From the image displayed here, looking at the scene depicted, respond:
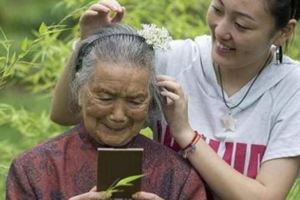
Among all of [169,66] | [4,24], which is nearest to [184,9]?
[169,66]

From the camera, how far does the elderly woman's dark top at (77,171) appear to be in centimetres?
396

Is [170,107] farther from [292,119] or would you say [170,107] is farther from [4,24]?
[4,24]

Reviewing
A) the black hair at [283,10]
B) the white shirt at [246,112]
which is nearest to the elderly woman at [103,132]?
the white shirt at [246,112]

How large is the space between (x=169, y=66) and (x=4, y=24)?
5.27 metres

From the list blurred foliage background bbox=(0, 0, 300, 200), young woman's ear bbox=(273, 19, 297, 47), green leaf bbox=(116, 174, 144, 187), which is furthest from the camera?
blurred foliage background bbox=(0, 0, 300, 200)

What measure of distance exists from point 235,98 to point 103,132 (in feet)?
1.68

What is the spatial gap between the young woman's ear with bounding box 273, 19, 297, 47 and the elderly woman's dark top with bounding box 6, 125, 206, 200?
525 millimetres

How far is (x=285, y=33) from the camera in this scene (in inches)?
165

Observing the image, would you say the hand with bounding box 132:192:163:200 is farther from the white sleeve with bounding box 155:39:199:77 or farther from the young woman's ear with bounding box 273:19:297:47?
the young woman's ear with bounding box 273:19:297:47

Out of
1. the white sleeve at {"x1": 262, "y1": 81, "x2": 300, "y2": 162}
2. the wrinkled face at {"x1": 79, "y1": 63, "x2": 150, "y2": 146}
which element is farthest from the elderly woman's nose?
the white sleeve at {"x1": 262, "y1": 81, "x2": 300, "y2": 162}

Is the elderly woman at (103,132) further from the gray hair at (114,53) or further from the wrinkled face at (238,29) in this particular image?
the wrinkled face at (238,29)

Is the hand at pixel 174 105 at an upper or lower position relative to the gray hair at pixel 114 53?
lower

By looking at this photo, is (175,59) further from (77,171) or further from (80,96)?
(77,171)

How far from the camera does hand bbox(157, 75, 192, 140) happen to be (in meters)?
4.02
